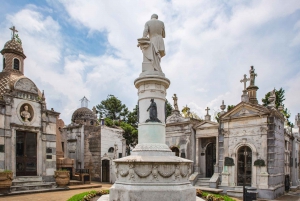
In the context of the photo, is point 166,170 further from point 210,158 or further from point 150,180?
point 210,158

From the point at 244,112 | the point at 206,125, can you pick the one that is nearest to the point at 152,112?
the point at 244,112

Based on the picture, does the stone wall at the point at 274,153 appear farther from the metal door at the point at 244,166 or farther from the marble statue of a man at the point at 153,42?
the marble statue of a man at the point at 153,42

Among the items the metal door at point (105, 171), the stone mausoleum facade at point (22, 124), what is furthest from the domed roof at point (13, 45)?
the metal door at point (105, 171)

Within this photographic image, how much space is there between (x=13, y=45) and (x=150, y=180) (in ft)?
54.8

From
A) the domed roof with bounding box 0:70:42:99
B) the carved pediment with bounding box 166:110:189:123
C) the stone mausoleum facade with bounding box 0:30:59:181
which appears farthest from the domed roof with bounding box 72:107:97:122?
the domed roof with bounding box 0:70:42:99

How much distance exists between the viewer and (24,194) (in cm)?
1598

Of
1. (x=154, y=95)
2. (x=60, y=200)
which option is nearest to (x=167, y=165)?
(x=154, y=95)

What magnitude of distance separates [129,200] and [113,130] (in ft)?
59.2

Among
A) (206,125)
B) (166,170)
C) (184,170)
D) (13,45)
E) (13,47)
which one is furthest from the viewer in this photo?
(206,125)

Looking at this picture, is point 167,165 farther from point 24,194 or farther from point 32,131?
point 32,131

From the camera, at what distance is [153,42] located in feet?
36.1

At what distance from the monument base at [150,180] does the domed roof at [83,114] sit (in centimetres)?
2587

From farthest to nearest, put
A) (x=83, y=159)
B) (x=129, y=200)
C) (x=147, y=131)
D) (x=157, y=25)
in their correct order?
(x=83, y=159) → (x=157, y=25) → (x=147, y=131) → (x=129, y=200)

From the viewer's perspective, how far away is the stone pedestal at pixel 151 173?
8.58 meters
